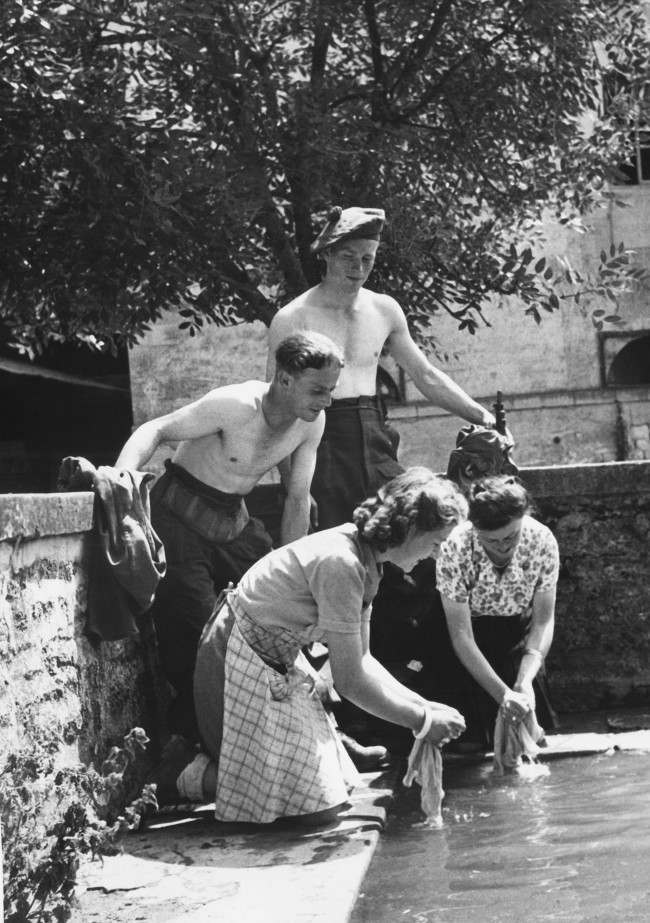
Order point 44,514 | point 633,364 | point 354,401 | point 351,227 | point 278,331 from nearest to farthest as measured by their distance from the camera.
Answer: point 44,514 < point 351,227 < point 278,331 < point 354,401 < point 633,364

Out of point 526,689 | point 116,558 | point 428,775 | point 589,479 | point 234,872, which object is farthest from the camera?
point 589,479

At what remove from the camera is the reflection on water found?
13.1 ft

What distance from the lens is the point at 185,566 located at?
573 cm

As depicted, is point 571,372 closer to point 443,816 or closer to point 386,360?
point 386,360

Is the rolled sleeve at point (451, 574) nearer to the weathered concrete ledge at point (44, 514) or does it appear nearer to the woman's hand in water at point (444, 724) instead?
the woman's hand in water at point (444, 724)

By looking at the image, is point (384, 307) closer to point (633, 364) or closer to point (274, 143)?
point (274, 143)

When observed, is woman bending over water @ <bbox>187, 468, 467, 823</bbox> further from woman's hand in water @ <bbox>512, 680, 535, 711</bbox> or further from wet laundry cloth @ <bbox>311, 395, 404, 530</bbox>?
wet laundry cloth @ <bbox>311, 395, 404, 530</bbox>

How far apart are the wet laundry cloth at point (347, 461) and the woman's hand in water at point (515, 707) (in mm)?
1275

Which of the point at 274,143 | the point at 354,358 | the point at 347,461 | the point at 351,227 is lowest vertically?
the point at 347,461

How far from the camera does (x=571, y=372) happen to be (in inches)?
703

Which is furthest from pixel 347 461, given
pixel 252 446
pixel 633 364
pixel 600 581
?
pixel 633 364

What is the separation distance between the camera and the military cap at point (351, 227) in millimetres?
6402

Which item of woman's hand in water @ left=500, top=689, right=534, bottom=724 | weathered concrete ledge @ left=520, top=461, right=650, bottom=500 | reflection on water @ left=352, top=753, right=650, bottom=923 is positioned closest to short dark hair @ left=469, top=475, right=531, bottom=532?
woman's hand in water @ left=500, top=689, right=534, bottom=724

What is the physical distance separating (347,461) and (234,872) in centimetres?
261
